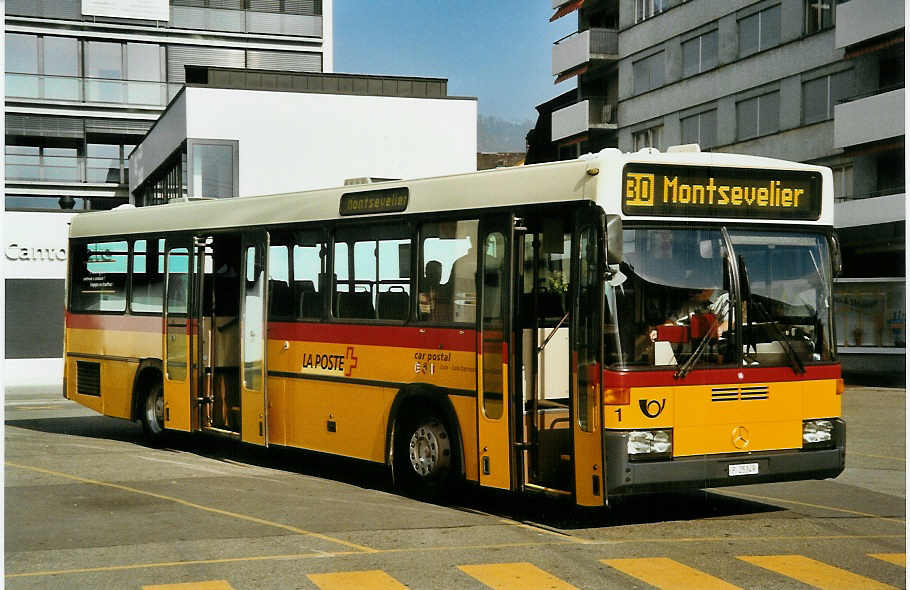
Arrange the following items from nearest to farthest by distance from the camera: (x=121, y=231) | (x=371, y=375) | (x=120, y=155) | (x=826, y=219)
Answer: (x=826, y=219) < (x=371, y=375) < (x=121, y=231) < (x=120, y=155)

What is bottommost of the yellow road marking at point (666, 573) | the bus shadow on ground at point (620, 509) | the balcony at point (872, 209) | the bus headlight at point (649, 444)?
the bus shadow on ground at point (620, 509)

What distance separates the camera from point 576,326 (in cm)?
1041

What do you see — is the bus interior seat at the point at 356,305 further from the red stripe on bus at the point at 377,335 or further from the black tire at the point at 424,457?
the black tire at the point at 424,457

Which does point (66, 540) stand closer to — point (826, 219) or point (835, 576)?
point (835, 576)

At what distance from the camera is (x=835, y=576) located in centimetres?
866

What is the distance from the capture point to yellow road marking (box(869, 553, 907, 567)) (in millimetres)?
9188

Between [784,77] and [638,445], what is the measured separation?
109 feet

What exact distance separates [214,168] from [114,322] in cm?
1609

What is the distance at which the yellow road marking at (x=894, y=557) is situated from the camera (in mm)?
9188

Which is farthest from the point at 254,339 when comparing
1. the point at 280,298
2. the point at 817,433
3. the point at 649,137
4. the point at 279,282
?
the point at 649,137

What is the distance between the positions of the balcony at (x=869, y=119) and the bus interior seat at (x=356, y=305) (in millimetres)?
24903

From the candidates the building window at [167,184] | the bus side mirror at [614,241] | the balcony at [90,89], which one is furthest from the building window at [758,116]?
the bus side mirror at [614,241]

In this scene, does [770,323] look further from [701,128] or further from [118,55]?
→ [118,55]

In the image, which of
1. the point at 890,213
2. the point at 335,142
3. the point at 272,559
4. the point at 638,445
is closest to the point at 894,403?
the point at 890,213
